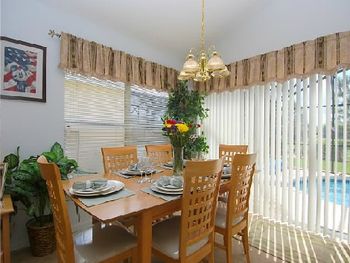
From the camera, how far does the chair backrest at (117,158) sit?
226cm

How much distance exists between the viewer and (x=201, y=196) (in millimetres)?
1396

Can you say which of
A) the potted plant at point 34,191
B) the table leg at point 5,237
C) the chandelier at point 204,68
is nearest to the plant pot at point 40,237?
the potted plant at point 34,191

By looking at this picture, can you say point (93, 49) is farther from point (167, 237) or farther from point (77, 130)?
point (167, 237)

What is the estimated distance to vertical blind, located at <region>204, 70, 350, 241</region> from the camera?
240 centimetres

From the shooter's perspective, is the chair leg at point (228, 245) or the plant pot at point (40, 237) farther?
the plant pot at point (40, 237)

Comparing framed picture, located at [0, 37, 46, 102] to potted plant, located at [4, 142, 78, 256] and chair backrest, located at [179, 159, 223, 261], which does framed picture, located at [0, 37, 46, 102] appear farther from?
chair backrest, located at [179, 159, 223, 261]

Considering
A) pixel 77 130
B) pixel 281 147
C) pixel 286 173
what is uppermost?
pixel 77 130

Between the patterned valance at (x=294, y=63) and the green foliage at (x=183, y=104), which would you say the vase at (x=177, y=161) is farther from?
the patterned valance at (x=294, y=63)

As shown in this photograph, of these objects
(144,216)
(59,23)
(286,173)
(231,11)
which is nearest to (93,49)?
(59,23)

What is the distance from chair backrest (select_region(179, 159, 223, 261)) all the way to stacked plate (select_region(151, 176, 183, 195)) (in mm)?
154

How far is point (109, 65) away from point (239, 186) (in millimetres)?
2169

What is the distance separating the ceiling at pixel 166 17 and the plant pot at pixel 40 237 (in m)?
2.32

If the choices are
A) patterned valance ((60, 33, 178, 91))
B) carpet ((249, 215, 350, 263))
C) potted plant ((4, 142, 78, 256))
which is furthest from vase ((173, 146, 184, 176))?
patterned valance ((60, 33, 178, 91))

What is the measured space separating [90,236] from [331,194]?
8.31 feet
